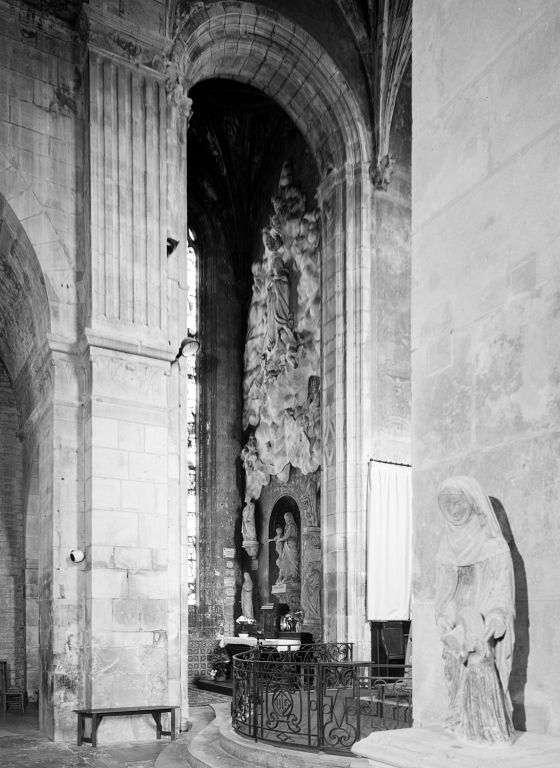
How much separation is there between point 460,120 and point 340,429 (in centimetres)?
984

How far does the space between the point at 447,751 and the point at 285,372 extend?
532 inches

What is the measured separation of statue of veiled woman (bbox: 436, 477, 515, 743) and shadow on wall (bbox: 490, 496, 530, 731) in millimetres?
154

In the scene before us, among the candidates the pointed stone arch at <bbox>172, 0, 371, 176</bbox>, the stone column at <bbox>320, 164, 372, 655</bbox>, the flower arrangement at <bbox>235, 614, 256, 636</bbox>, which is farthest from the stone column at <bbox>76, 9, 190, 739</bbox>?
the flower arrangement at <bbox>235, 614, 256, 636</bbox>

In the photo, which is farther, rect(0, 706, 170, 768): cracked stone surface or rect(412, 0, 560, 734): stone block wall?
rect(0, 706, 170, 768): cracked stone surface

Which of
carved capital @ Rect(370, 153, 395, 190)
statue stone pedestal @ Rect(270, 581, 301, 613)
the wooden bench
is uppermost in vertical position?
carved capital @ Rect(370, 153, 395, 190)

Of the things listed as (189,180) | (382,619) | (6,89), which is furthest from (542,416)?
(189,180)

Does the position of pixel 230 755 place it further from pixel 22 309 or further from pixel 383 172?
pixel 383 172

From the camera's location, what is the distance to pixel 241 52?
1386 cm

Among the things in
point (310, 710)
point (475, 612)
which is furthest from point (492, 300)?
point (310, 710)

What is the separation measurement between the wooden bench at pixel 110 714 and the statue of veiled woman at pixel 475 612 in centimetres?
670

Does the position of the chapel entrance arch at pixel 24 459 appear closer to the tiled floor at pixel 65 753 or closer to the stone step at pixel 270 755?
the tiled floor at pixel 65 753

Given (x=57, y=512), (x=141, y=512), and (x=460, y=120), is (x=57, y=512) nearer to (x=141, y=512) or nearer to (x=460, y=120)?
(x=141, y=512)

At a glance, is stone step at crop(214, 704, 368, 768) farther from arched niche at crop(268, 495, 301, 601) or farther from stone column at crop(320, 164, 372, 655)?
arched niche at crop(268, 495, 301, 601)

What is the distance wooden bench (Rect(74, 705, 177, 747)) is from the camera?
943 cm
